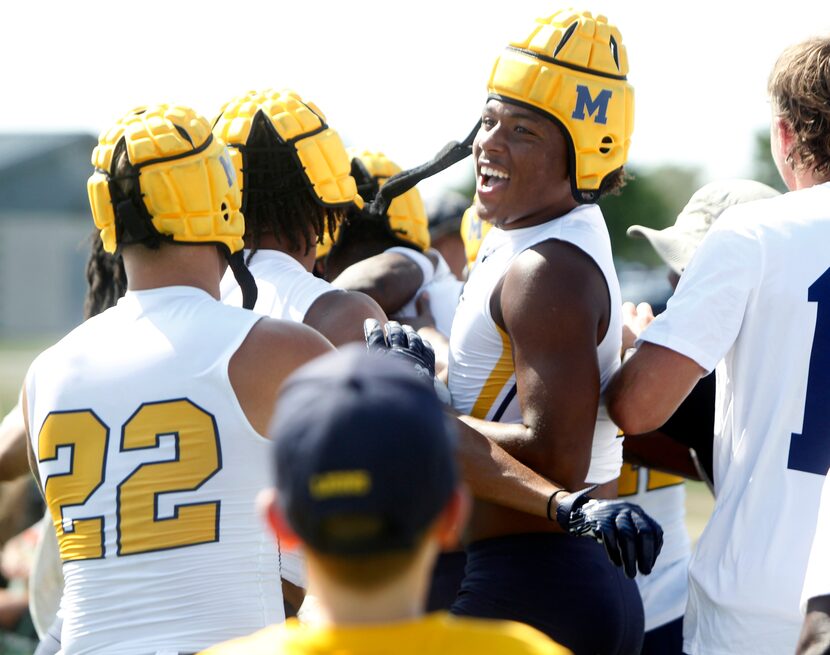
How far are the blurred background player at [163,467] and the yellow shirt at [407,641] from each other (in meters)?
0.97

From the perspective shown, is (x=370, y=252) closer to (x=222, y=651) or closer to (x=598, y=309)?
(x=598, y=309)

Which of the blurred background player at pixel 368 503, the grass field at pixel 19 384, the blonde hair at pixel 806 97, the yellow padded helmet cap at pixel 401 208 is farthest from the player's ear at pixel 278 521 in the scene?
the grass field at pixel 19 384

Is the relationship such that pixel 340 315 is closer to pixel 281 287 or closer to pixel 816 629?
pixel 281 287

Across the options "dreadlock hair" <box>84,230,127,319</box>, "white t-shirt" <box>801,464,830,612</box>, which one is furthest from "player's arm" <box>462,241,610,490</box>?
"dreadlock hair" <box>84,230,127,319</box>

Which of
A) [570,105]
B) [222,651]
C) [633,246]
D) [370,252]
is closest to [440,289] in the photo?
[370,252]

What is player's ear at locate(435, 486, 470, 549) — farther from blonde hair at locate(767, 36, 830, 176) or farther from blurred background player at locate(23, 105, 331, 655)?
blonde hair at locate(767, 36, 830, 176)

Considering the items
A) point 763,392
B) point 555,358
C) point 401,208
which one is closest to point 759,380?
point 763,392

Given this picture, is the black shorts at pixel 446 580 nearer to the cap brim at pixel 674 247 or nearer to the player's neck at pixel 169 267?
the player's neck at pixel 169 267

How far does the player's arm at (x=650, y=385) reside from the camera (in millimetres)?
2873

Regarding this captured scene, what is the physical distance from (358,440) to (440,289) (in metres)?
3.67

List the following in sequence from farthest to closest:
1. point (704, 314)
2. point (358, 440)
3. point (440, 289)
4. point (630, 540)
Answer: point (440, 289) < point (704, 314) < point (630, 540) < point (358, 440)

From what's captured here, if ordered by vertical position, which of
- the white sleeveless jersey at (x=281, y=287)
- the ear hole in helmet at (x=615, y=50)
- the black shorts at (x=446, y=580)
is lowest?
the black shorts at (x=446, y=580)

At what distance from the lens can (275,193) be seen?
13.2 feet

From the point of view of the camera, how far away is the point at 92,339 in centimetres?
281
